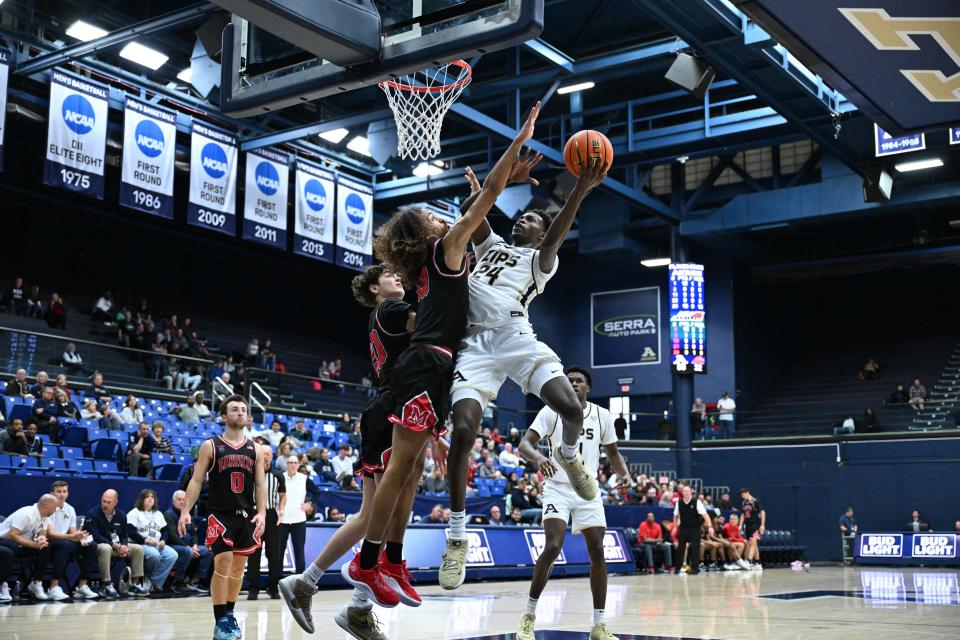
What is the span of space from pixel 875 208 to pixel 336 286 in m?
17.6

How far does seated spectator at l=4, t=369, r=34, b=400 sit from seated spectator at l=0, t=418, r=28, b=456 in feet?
8.65

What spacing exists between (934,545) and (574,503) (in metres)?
21.1

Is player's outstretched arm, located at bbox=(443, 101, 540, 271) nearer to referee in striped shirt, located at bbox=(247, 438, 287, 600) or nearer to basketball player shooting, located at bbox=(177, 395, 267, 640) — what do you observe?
basketball player shooting, located at bbox=(177, 395, 267, 640)

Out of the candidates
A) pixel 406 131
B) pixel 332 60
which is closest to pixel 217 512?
pixel 332 60

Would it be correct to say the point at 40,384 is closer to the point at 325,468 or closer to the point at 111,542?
the point at 325,468

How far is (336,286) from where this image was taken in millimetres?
35188

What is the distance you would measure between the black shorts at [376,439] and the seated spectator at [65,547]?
23.7 feet

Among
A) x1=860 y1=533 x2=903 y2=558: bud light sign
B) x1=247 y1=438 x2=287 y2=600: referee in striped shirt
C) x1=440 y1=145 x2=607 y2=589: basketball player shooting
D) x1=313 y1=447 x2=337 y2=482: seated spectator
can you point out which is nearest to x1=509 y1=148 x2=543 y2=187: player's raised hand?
x1=440 y1=145 x2=607 y2=589: basketball player shooting

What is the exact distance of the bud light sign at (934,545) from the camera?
25.4 meters

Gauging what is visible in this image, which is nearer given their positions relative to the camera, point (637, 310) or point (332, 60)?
point (332, 60)

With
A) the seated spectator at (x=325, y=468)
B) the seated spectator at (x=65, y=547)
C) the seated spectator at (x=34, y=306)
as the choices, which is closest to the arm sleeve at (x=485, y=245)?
the seated spectator at (x=65, y=547)

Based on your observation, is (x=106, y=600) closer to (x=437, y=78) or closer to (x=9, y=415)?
(x=9, y=415)

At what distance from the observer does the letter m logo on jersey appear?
548 cm

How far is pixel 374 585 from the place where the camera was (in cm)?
552
